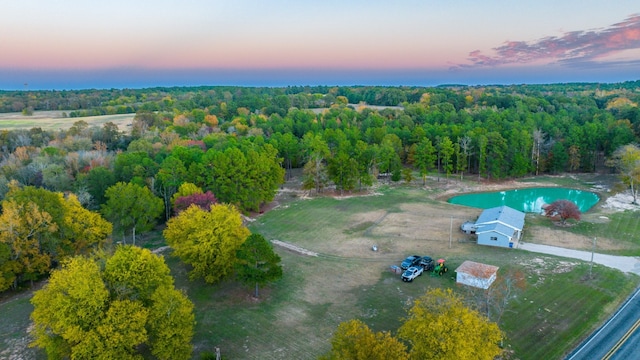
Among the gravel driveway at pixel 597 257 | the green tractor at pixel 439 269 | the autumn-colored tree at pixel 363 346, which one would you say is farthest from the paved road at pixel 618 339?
the autumn-colored tree at pixel 363 346

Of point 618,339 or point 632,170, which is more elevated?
point 632,170

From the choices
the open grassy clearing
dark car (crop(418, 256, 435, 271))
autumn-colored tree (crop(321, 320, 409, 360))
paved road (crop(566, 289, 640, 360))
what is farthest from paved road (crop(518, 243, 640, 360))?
the open grassy clearing

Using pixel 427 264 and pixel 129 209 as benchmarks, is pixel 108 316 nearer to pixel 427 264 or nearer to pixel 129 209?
pixel 129 209

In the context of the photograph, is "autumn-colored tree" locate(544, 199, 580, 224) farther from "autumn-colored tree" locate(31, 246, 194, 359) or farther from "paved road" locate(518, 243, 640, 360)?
"autumn-colored tree" locate(31, 246, 194, 359)

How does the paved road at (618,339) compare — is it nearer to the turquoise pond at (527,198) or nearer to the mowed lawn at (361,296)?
the mowed lawn at (361,296)

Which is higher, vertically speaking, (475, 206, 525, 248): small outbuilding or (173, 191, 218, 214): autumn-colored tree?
(173, 191, 218, 214): autumn-colored tree

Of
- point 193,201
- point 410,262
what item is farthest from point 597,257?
point 193,201

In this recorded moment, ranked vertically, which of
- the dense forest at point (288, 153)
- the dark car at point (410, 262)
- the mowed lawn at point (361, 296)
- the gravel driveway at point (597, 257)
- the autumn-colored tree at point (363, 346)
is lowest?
the mowed lawn at point (361, 296)
